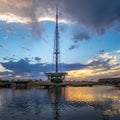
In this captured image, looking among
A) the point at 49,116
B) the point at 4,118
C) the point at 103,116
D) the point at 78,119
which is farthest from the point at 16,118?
the point at 103,116

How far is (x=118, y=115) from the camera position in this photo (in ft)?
178

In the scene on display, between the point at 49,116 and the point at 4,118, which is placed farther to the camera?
the point at 49,116

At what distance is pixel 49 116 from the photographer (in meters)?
55.9

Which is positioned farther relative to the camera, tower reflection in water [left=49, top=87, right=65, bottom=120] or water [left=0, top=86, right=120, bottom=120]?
tower reflection in water [left=49, top=87, right=65, bottom=120]

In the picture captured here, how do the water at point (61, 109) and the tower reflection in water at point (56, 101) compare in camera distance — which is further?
the tower reflection in water at point (56, 101)

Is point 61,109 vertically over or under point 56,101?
under

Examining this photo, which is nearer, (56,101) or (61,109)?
(61,109)

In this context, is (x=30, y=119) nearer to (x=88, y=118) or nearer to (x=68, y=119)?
(x=68, y=119)

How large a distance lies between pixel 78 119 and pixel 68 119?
193 cm

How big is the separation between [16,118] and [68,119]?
401 inches

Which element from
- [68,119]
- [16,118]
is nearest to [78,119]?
[68,119]

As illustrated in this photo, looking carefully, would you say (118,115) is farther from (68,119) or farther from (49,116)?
(49,116)

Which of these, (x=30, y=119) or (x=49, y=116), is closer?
(x=30, y=119)

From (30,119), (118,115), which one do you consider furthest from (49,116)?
(118,115)
